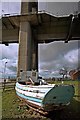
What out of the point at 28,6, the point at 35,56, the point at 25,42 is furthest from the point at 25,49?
the point at 35,56

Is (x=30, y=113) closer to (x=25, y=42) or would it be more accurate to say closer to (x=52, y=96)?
(x=52, y=96)

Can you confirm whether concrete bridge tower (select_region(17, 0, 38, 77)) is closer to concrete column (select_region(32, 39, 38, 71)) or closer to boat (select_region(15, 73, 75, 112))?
concrete column (select_region(32, 39, 38, 71))

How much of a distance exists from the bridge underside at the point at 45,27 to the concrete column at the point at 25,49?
119 cm

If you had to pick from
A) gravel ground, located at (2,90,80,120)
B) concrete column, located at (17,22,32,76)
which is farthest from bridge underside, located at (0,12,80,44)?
gravel ground, located at (2,90,80,120)

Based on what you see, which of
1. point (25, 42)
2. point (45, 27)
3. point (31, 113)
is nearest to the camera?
point (31, 113)

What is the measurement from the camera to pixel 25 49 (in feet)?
90.4

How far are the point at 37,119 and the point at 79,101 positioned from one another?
20.5 ft

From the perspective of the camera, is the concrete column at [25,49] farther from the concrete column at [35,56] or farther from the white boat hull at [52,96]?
the white boat hull at [52,96]

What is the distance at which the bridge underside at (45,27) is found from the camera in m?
28.6

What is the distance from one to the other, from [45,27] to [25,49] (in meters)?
6.25

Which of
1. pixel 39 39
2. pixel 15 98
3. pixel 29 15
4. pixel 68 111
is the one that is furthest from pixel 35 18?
pixel 68 111

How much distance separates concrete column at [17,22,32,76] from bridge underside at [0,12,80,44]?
1187 millimetres

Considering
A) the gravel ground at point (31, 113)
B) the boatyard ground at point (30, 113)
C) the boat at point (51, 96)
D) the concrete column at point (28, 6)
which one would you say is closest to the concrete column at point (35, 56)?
the concrete column at point (28, 6)

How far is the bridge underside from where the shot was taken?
2856cm
